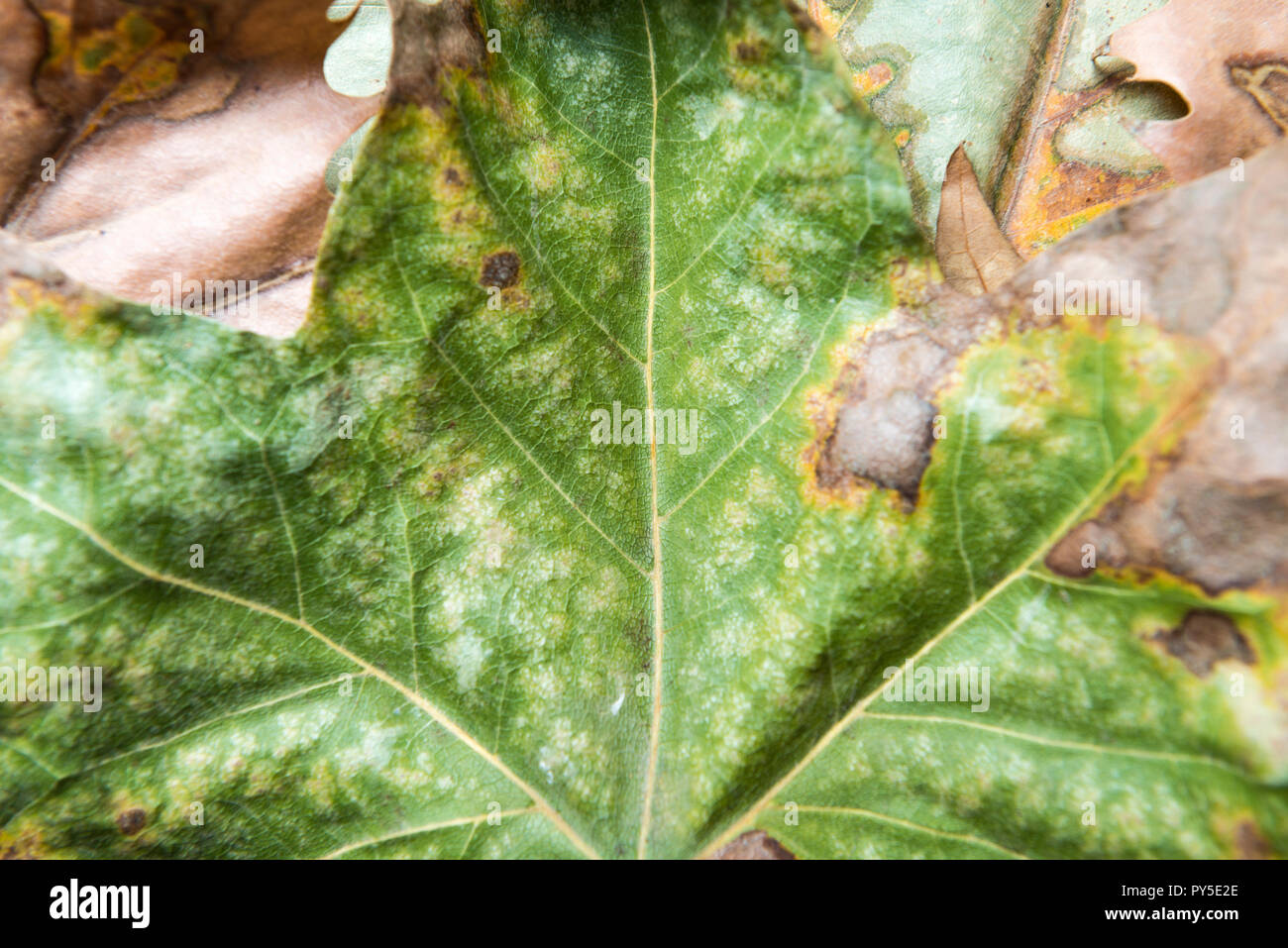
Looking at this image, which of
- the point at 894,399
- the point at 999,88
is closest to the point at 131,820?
the point at 894,399

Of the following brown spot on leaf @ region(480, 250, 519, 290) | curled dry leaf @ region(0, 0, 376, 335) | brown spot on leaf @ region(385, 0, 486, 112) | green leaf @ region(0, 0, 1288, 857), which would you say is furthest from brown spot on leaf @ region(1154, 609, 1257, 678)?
curled dry leaf @ region(0, 0, 376, 335)

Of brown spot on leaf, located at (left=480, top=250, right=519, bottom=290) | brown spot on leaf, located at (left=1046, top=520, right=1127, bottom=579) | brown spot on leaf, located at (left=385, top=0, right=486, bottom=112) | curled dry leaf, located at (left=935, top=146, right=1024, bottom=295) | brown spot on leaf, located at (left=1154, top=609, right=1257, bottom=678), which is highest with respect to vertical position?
brown spot on leaf, located at (left=385, top=0, right=486, bottom=112)

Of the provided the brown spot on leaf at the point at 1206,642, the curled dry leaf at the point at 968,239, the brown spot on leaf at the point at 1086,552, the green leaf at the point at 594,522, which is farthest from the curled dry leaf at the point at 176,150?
the brown spot on leaf at the point at 1206,642

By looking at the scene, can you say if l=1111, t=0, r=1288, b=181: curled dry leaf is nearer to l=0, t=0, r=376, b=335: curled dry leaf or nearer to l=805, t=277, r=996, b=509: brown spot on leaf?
l=805, t=277, r=996, b=509: brown spot on leaf
